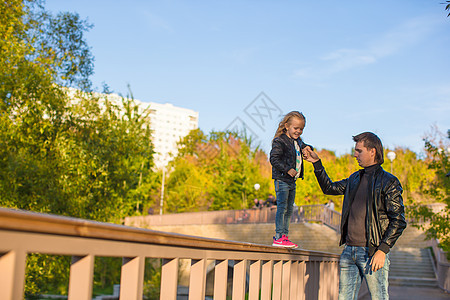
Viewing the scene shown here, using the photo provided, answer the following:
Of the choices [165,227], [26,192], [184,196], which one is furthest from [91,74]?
[184,196]

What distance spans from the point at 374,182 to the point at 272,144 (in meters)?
1.45

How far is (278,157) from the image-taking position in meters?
5.29

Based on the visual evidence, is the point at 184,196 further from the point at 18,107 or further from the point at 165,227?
the point at 18,107

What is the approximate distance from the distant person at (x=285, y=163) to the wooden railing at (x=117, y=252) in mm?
1650

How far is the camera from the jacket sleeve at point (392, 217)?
4.04 meters

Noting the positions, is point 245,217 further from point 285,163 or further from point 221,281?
point 221,281

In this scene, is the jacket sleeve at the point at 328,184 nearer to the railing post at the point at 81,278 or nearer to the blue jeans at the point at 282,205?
the blue jeans at the point at 282,205

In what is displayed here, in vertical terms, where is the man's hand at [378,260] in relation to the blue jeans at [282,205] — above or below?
below

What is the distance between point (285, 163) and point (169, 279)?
10.9 feet

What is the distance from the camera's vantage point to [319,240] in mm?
26188

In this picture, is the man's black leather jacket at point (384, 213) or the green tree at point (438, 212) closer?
the man's black leather jacket at point (384, 213)

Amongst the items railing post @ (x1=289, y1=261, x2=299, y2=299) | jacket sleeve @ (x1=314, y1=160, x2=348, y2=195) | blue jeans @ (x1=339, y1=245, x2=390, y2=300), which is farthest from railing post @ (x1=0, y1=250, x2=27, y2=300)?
jacket sleeve @ (x1=314, y1=160, x2=348, y2=195)

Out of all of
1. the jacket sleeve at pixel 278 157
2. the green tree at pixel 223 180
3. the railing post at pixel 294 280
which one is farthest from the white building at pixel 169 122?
the railing post at pixel 294 280

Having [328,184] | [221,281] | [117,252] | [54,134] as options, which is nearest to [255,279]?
[221,281]
